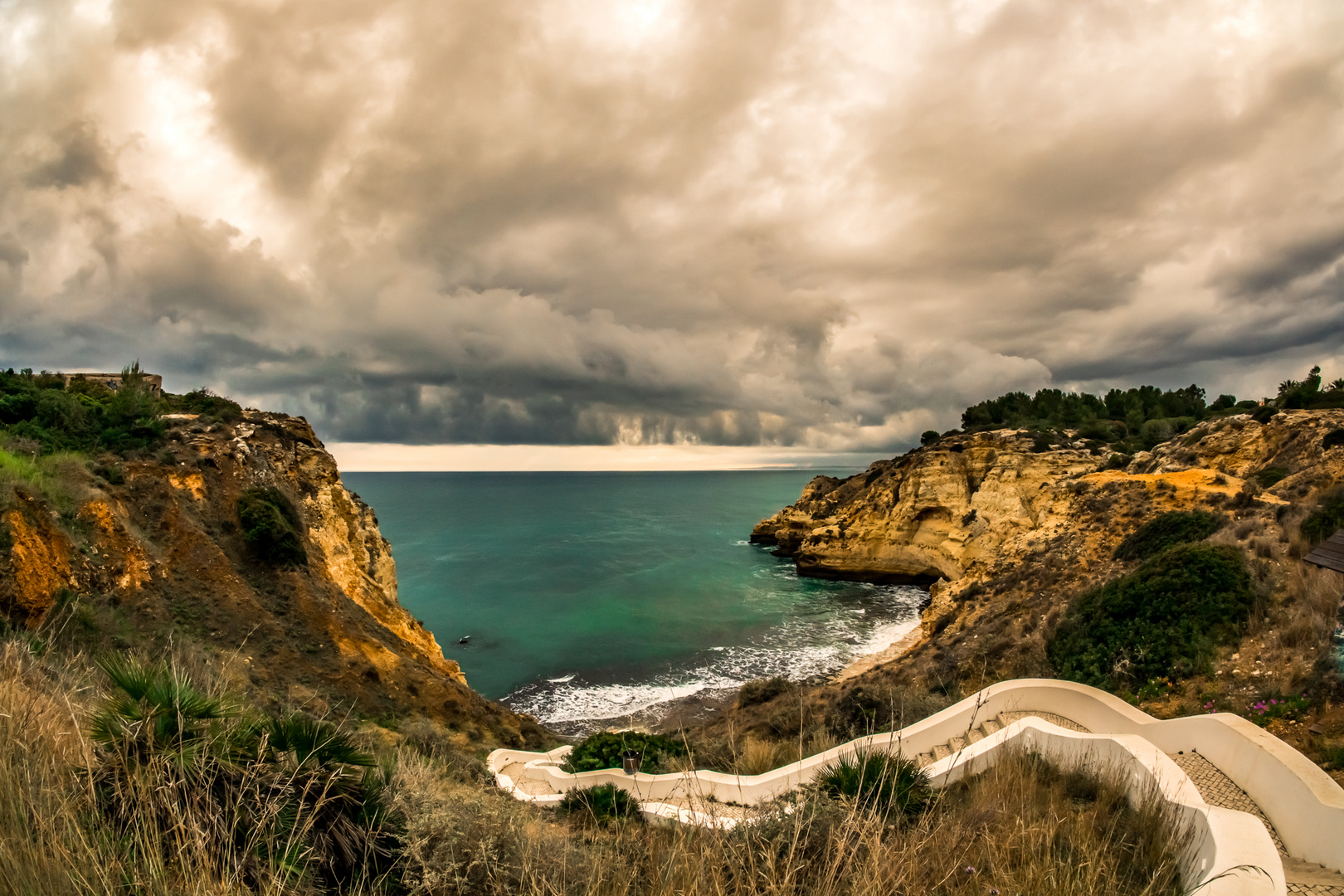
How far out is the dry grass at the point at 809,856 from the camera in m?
2.58

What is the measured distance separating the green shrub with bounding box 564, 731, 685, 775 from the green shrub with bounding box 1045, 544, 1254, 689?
323 inches

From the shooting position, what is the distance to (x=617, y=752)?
453 inches

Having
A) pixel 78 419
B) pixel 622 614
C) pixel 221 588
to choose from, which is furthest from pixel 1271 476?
pixel 78 419

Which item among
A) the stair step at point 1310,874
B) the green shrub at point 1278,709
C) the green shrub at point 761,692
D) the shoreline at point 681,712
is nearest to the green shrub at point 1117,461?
the shoreline at point 681,712

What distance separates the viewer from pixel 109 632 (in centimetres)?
1175

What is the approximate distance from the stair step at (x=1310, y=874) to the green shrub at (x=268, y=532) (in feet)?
72.7

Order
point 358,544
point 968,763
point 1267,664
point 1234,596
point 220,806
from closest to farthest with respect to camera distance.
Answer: point 220,806 → point 968,763 → point 1267,664 → point 1234,596 → point 358,544

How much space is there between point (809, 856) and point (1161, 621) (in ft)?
35.8

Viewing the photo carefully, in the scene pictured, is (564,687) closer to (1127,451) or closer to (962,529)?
(962,529)

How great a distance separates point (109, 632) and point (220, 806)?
13631mm

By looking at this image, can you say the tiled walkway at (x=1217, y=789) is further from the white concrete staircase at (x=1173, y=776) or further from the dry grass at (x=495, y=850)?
the dry grass at (x=495, y=850)

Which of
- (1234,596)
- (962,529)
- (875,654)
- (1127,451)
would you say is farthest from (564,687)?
(1127,451)

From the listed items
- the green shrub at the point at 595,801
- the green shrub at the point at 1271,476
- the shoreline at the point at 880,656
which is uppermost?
the green shrub at the point at 1271,476

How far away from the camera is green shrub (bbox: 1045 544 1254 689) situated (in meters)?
9.38
